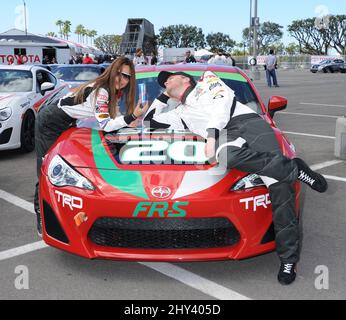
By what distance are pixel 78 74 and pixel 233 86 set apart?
27.9 feet

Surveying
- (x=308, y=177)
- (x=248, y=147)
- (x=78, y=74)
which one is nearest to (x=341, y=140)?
(x=308, y=177)

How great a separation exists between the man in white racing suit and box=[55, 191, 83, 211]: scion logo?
2.84 feet

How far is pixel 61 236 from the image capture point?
3.23 m

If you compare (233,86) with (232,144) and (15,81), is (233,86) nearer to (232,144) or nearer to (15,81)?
(232,144)

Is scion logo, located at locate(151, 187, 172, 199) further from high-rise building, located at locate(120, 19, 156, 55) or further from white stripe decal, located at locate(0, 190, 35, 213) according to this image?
high-rise building, located at locate(120, 19, 156, 55)

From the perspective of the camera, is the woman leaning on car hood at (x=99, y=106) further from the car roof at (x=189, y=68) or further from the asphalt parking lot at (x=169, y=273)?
the car roof at (x=189, y=68)

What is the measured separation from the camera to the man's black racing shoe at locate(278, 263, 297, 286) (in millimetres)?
3178

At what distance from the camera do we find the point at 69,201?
314 cm

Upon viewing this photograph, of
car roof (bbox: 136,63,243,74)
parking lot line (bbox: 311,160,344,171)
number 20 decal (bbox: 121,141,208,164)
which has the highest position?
car roof (bbox: 136,63,243,74)

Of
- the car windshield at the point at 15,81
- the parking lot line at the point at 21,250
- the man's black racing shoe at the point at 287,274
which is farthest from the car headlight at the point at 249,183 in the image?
Answer: the car windshield at the point at 15,81

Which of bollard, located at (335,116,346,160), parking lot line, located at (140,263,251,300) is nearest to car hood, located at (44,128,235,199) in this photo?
parking lot line, located at (140,263,251,300)

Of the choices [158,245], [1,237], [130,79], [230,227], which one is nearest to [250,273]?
[230,227]

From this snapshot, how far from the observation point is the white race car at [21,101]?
7.25 metres

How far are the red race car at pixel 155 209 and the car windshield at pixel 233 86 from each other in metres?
1.45
